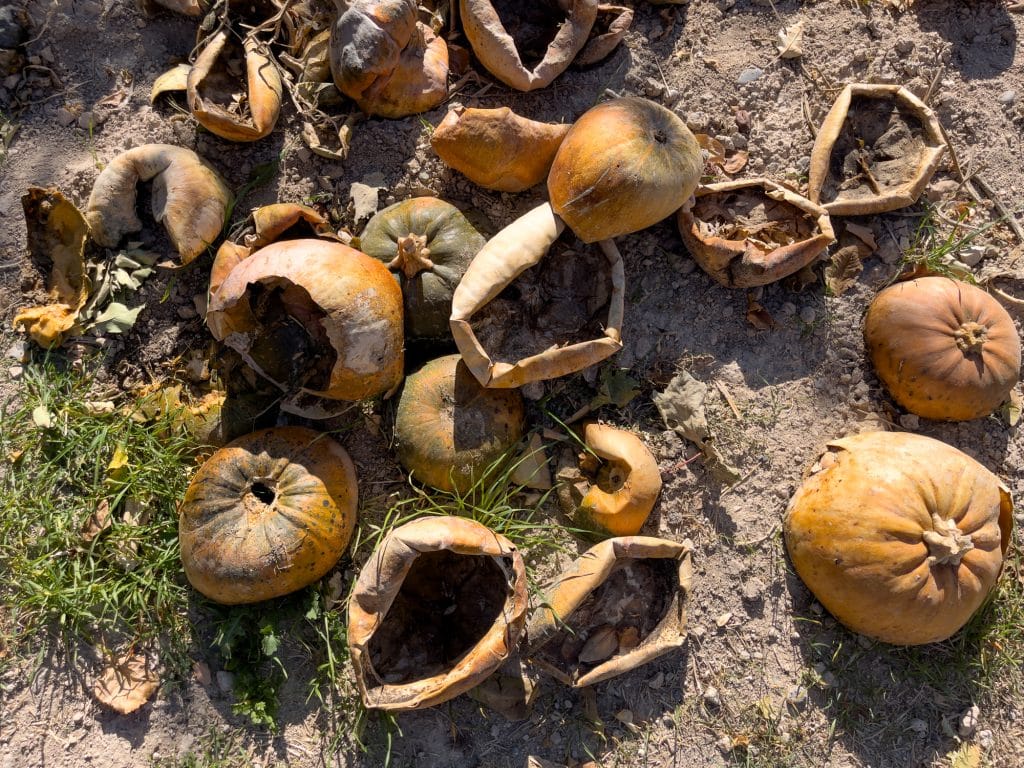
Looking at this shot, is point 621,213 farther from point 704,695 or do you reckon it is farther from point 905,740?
point 905,740

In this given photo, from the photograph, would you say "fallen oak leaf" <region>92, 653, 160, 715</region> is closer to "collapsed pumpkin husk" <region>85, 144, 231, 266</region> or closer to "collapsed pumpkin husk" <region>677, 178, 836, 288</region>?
"collapsed pumpkin husk" <region>85, 144, 231, 266</region>

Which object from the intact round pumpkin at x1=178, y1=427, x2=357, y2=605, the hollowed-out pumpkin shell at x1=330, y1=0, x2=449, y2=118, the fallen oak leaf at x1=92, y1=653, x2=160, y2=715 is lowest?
the fallen oak leaf at x1=92, y1=653, x2=160, y2=715

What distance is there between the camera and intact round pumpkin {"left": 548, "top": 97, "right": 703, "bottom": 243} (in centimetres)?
350

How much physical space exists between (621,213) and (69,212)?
9.64 feet

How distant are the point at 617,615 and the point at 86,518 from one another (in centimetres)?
285

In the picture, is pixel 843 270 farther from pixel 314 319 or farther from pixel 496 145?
pixel 314 319

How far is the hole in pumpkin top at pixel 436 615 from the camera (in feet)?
11.7

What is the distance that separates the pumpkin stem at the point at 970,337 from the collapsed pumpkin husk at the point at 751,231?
801 mm

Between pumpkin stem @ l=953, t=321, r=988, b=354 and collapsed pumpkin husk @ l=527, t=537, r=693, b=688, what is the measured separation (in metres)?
1.73

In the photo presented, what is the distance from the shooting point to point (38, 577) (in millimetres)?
3871

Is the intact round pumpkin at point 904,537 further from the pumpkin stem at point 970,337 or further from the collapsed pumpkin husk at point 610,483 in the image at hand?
the collapsed pumpkin husk at point 610,483

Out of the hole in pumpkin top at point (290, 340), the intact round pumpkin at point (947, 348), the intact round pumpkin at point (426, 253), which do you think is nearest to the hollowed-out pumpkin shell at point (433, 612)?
the hole in pumpkin top at point (290, 340)

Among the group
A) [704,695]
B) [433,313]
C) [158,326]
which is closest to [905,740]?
[704,695]

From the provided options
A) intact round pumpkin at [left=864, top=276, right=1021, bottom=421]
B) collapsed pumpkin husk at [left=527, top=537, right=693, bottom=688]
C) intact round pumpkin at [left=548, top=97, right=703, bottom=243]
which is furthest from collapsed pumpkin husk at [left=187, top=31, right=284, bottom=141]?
intact round pumpkin at [left=864, top=276, right=1021, bottom=421]
